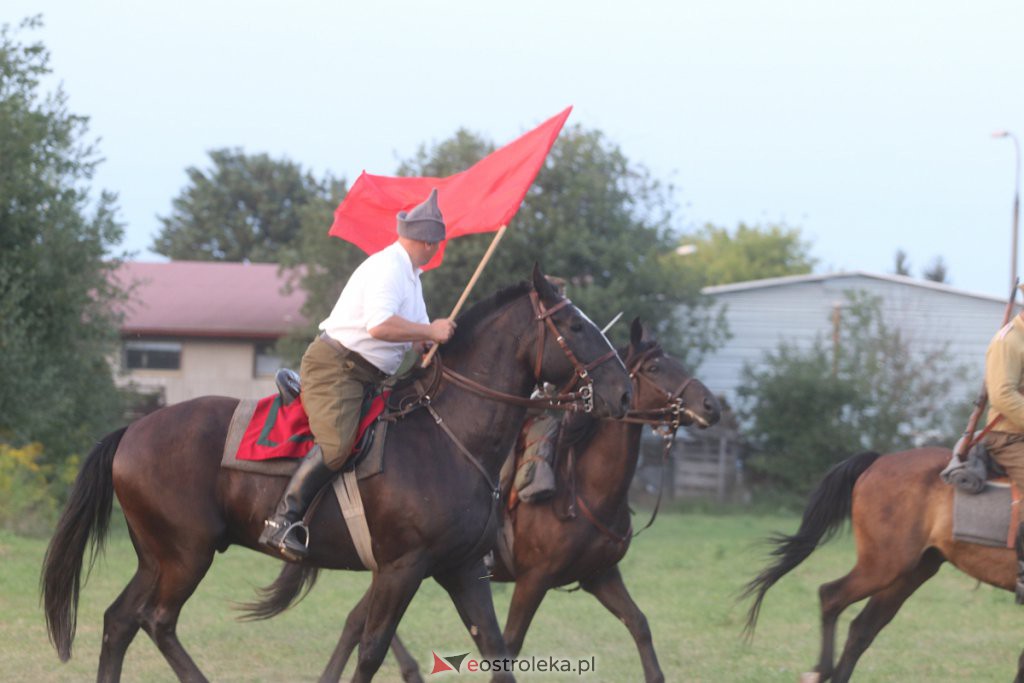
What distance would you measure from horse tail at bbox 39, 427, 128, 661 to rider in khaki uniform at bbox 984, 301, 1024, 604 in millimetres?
5520

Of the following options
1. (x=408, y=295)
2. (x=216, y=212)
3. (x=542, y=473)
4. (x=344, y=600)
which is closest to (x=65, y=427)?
(x=344, y=600)

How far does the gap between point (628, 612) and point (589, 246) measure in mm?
21288

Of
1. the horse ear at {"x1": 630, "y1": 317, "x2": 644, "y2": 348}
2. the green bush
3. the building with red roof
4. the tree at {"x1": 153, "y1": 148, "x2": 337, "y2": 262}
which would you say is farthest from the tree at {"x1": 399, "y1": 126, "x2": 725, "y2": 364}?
the tree at {"x1": 153, "y1": 148, "x2": 337, "y2": 262}

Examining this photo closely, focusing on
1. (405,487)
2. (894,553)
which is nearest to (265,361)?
(894,553)

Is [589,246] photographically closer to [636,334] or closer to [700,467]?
[700,467]

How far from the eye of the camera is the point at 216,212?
53.8 meters

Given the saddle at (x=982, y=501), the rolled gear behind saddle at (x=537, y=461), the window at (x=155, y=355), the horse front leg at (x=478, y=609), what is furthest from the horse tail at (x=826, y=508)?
the window at (x=155, y=355)

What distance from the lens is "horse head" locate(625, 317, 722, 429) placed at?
9328 millimetres

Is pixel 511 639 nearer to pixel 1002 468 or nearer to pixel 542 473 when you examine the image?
pixel 542 473

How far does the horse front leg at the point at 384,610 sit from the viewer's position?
6.59 metres

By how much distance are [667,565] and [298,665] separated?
8173mm

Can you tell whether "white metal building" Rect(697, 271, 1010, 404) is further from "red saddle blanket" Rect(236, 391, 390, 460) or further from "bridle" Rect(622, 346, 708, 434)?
"red saddle blanket" Rect(236, 391, 390, 460)

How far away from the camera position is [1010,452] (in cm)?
832

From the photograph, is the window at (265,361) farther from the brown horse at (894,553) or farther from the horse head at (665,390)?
the brown horse at (894,553)
